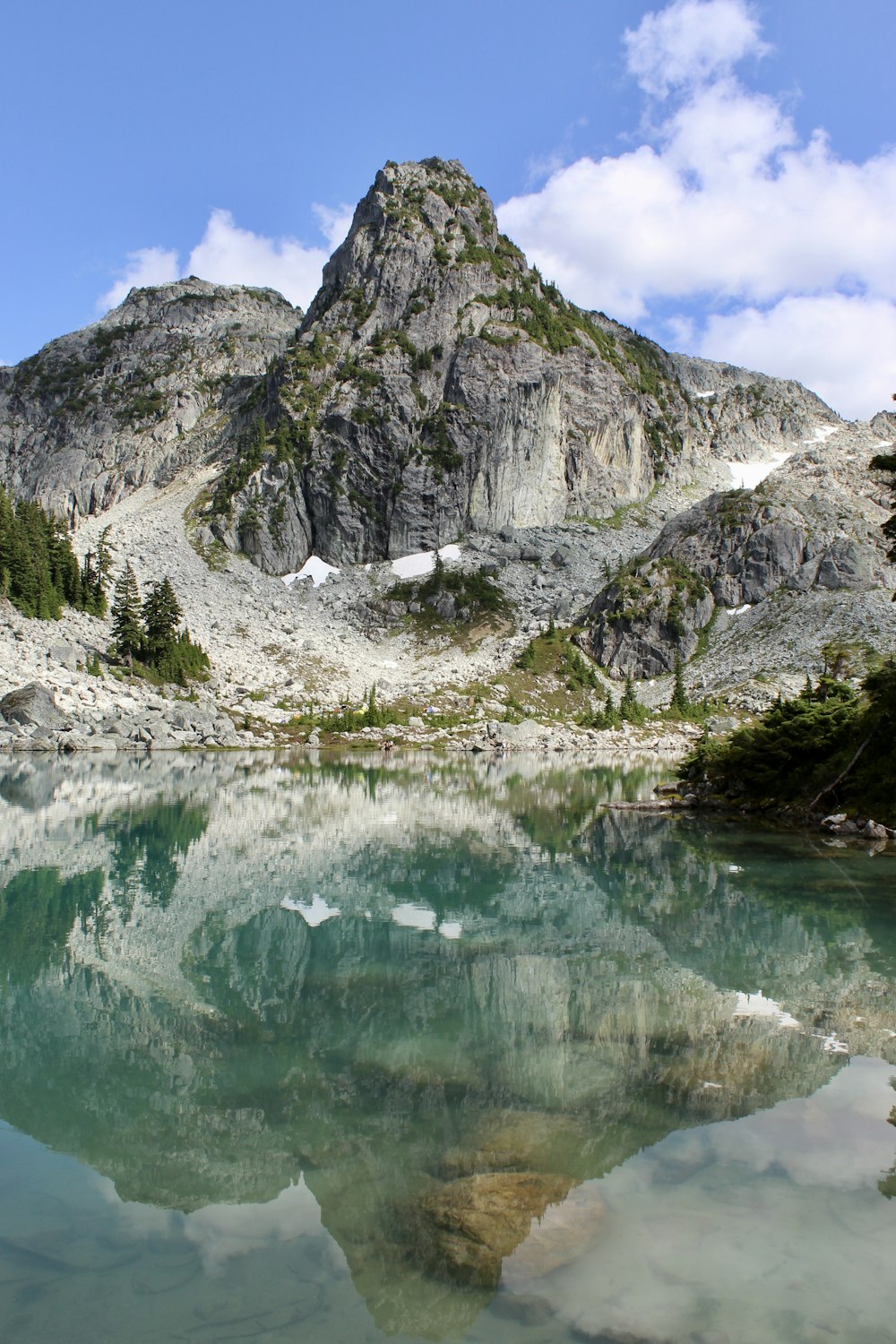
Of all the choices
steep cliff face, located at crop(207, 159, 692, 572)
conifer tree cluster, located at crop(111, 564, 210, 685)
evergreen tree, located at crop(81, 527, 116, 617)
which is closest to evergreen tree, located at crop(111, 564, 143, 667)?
conifer tree cluster, located at crop(111, 564, 210, 685)

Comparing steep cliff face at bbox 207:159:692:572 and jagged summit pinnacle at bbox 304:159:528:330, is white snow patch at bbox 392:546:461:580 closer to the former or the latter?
steep cliff face at bbox 207:159:692:572

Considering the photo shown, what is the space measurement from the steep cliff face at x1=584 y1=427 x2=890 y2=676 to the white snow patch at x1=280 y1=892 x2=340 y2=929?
12380cm

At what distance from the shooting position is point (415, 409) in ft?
581

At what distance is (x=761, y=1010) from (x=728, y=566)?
148873 millimetres

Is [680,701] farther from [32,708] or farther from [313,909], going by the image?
[313,909]

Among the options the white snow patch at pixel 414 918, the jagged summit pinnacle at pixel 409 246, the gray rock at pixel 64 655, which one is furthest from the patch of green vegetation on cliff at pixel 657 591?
the white snow patch at pixel 414 918

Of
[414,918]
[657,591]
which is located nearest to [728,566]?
[657,591]

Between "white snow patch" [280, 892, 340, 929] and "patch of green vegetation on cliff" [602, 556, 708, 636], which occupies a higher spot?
"patch of green vegetation on cliff" [602, 556, 708, 636]

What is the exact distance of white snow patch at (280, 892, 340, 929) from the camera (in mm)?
17523

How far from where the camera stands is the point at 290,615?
138 meters

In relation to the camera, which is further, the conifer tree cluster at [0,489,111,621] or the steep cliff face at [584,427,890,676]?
the steep cliff face at [584,427,890,676]

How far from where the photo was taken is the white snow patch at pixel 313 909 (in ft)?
57.5

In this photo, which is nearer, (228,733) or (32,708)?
(32,708)

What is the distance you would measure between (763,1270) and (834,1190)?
1.64 meters
